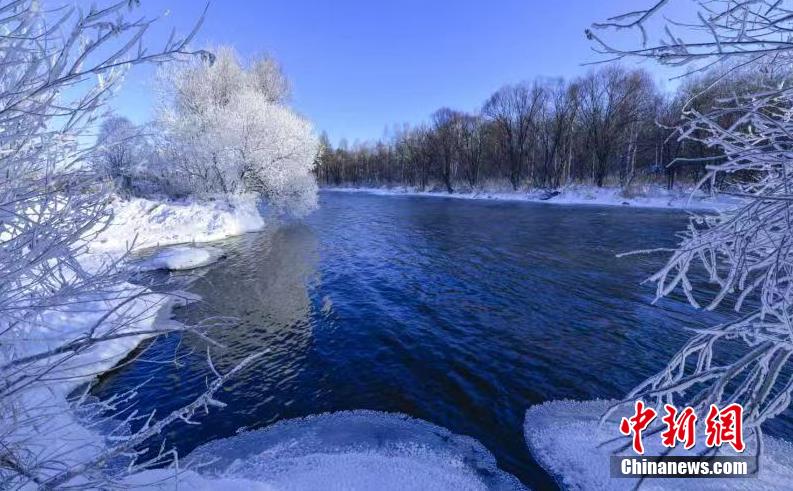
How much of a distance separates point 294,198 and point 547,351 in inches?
800

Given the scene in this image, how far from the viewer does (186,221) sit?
1758 cm

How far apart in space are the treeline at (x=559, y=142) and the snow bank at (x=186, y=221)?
14904mm

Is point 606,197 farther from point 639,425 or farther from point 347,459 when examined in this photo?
point 347,459

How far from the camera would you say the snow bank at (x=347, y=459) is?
3.72m

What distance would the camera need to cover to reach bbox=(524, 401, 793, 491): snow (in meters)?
3.62

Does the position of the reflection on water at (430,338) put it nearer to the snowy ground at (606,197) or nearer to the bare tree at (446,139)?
the snowy ground at (606,197)

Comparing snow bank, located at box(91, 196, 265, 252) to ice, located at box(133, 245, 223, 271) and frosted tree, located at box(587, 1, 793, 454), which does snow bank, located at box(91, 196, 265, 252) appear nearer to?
ice, located at box(133, 245, 223, 271)

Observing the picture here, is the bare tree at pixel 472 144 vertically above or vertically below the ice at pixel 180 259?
above

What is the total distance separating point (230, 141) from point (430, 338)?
19.1 metres

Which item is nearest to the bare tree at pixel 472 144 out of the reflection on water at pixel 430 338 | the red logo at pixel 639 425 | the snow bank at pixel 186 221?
the snow bank at pixel 186 221

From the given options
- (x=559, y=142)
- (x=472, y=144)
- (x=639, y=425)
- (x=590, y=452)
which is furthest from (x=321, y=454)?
(x=472, y=144)

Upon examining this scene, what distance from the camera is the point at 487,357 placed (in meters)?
6.35

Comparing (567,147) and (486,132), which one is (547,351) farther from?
(486,132)

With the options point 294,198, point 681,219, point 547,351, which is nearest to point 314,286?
point 547,351
